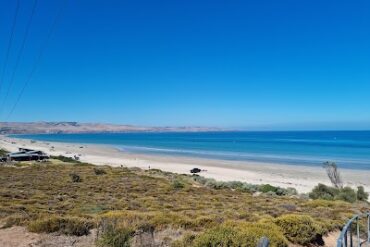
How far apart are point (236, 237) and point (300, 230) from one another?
2.61 m

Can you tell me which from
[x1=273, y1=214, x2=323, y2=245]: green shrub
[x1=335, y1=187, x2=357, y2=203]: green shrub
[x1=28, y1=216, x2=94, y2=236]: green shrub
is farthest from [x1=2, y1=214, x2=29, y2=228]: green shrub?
[x1=335, y1=187, x2=357, y2=203]: green shrub

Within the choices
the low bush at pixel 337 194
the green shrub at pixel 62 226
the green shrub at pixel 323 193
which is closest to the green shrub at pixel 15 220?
the green shrub at pixel 62 226

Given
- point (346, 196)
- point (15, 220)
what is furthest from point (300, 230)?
point (346, 196)

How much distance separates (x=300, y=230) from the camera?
958 centimetres

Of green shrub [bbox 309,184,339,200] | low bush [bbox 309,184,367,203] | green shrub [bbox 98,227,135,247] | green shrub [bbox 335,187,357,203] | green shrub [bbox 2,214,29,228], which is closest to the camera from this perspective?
green shrub [bbox 98,227,135,247]

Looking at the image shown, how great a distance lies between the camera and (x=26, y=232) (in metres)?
9.27

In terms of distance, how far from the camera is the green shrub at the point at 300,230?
946 cm

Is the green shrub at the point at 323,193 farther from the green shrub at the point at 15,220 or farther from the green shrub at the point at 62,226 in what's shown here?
the green shrub at the point at 15,220

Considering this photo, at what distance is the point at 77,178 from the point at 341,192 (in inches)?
690

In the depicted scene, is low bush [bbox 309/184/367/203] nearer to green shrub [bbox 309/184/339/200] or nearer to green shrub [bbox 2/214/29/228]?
green shrub [bbox 309/184/339/200]

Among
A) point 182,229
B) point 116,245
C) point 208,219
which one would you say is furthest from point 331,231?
point 116,245

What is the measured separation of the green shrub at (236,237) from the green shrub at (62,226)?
307 centimetres

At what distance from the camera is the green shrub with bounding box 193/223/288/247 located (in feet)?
24.9

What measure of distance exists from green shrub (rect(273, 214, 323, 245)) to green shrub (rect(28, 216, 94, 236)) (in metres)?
5.03
